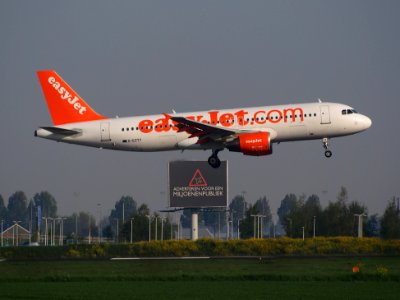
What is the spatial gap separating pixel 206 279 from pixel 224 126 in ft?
59.2

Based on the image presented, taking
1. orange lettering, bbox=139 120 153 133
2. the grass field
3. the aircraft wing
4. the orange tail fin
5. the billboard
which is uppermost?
the orange tail fin

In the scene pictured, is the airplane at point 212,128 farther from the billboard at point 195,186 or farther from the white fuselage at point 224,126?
the billboard at point 195,186

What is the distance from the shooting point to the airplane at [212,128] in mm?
65188

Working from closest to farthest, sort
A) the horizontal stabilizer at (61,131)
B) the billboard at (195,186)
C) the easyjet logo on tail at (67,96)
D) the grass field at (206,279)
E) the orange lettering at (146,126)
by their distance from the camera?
the grass field at (206,279) < the orange lettering at (146,126) < the horizontal stabilizer at (61,131) < the easyjet logo on tail at (67,96) < the billboard at (195,186)

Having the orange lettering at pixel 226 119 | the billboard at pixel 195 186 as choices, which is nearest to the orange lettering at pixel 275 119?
the orange lettering at pixel 226 119

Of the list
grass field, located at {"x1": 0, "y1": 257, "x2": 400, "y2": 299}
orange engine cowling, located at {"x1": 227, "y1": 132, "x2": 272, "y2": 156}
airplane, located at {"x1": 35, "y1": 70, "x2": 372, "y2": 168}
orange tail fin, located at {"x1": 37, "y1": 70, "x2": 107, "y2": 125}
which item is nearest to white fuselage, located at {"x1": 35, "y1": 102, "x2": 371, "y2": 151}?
airplane, located at {"x1": 35, "y1": 70, "x2": 372, "y2": 168}

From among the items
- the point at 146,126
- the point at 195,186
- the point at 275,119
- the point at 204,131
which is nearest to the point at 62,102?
the point at 146,126

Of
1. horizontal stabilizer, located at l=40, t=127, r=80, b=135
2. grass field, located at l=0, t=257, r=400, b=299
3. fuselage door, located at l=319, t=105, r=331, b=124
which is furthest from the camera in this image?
horizontal stabilizer, located at l=40, t=127, r=80, b=135

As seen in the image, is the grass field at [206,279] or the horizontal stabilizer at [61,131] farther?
the horizontal stabilizer at [61,131]

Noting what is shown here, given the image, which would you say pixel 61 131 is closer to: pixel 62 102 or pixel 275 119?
pixel 62 102

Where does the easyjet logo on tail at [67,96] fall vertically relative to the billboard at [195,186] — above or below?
above

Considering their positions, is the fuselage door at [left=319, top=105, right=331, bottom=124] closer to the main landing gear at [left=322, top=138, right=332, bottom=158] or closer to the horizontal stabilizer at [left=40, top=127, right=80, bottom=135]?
the main landing gear at [left=322, top=138, right=332, bottom=158]

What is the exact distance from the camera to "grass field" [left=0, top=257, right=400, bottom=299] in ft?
141

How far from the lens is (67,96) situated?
74.9m
